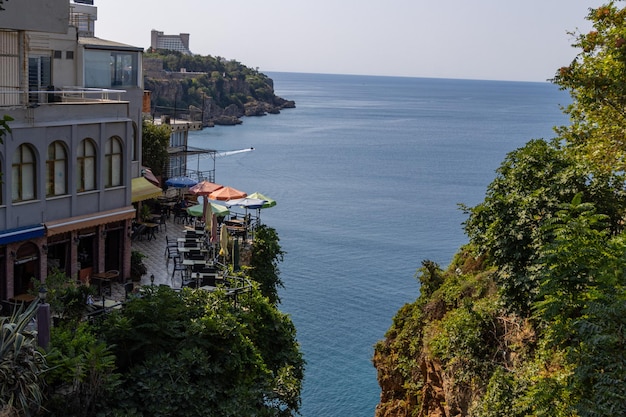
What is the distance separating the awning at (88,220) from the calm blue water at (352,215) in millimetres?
12838

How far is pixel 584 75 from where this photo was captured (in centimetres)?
2088

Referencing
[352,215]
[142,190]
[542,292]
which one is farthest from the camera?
[352,215]

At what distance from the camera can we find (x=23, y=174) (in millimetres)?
20594

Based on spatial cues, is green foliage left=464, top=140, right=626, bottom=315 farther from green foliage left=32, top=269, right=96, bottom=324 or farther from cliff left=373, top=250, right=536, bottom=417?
green foliage left=32, top=269, right=96, bottom=324

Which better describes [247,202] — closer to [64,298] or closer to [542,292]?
[64,298]

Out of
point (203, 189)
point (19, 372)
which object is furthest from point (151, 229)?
point (19, 372)

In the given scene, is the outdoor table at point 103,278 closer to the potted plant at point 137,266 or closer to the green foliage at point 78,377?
the potted plant at point 137,266

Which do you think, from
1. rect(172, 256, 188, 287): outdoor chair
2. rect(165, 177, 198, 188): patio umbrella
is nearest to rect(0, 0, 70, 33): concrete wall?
rect(172, 256, 188, 287): outdoor chair

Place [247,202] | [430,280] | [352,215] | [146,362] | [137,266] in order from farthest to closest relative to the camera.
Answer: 1. [352,215]
2. [247,202]
3. [430,280]
4. [137,266]
5. [146,362]

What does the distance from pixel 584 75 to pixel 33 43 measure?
58.6ft

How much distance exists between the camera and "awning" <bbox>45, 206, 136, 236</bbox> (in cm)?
2136

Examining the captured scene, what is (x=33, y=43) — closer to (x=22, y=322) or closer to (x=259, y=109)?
(x=22, y=322)

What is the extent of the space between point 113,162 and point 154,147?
14.2 meters

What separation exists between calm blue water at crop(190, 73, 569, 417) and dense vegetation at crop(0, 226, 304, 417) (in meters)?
15.6
